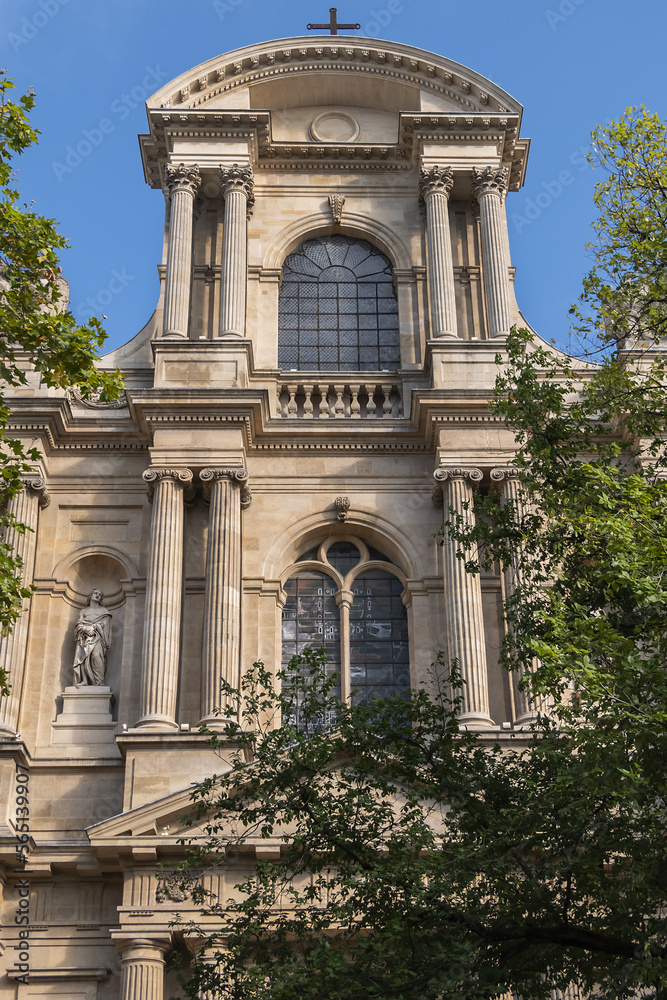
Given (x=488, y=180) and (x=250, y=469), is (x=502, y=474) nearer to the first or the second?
(x=250, y=469)

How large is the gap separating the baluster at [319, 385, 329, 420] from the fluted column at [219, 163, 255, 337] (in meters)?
1.75

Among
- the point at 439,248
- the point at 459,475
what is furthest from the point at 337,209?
the point at 459,475

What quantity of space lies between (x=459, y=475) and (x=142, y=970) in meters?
9.38

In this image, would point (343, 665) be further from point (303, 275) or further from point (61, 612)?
point (303, 275)

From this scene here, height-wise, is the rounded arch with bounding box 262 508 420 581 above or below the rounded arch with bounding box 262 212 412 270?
below

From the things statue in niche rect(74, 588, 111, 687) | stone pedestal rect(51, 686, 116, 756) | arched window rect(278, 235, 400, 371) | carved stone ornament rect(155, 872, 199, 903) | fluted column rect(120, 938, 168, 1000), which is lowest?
fluted column rect(120, 938, 168, 1000)

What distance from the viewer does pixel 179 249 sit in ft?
85.4

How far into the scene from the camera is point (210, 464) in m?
23.4

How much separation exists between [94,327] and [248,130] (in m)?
12.1

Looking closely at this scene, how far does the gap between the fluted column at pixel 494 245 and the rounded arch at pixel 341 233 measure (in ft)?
5.58

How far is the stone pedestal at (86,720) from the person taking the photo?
22.2m

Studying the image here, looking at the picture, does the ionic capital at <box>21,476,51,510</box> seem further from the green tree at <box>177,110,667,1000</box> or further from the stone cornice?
the green tree at <box>177,110,667,1000</box>

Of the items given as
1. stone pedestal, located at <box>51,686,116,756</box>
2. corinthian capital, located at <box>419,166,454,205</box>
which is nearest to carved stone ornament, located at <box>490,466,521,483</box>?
corinthian capital, located at <box>419,166,454,205</box>

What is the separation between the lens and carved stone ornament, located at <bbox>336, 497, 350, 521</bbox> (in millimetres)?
24281
